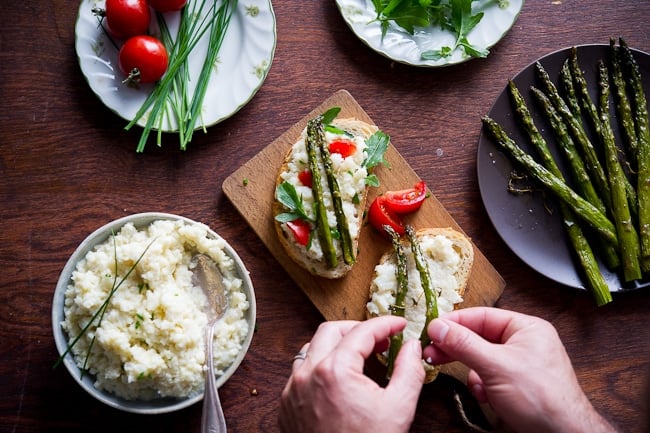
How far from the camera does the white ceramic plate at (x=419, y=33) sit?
3885 millimetres

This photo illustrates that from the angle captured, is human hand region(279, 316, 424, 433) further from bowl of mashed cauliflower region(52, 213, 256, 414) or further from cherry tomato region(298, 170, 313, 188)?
cherry tomato region(298, 170, 313, 188)

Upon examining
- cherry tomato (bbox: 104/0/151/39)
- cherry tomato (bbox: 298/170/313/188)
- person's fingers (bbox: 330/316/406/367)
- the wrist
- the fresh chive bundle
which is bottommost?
the wrist

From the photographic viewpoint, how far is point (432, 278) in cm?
365

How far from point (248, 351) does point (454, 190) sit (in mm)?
1507

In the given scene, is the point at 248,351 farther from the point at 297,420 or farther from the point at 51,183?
the point at 51,183

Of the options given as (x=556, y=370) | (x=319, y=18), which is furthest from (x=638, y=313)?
(x=319, y=18)

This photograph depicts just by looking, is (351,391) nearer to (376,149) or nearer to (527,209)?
(376,149)

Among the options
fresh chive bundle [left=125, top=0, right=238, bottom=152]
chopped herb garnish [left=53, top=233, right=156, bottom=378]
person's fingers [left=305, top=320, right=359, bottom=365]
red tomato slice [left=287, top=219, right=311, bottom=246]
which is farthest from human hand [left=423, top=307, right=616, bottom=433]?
fresh chive bundle [left=125, top=0, right=238, bottom=152]

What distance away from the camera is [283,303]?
3.72 metres

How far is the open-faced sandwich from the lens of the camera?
3.52 meters

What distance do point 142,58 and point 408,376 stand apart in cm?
216

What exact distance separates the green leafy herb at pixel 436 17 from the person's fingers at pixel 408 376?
73.7 inches

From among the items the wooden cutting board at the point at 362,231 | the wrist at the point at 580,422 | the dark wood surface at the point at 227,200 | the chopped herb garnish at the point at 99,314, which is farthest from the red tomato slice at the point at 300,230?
the wrist at the point at 580,422

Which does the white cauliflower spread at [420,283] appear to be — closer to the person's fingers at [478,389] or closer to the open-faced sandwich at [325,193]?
the open-faced sandwich at [325,193]
